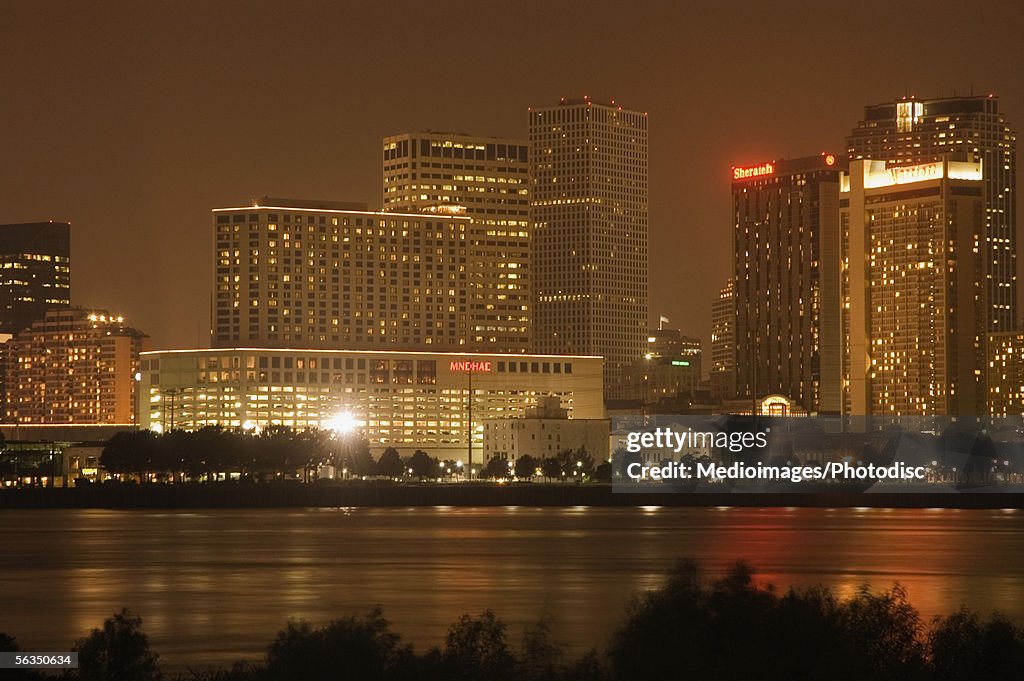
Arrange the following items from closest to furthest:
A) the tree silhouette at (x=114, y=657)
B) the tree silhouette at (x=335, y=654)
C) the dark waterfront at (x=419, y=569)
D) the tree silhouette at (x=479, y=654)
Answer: the tree silhouette at (x=335, y=654), the tree silhouette at (x=479, y=654), the tree silhouette at (x=114, y=657), the dark waterfront at (x=419, y=569)

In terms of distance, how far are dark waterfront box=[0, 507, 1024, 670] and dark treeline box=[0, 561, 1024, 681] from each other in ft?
60.2

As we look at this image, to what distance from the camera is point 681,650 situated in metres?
41.3

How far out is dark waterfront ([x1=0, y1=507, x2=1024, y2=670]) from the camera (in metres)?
73.2

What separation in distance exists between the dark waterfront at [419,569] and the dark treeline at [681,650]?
60.2 ft

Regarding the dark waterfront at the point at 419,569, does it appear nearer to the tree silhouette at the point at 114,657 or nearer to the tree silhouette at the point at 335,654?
the tree silhouette at the point at 114,657

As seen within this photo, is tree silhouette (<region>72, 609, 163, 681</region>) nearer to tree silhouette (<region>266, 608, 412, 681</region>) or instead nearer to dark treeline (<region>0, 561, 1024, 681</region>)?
dark treeline (<region>0, 561, 1024, 681</region>)

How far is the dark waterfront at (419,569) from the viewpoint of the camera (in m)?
73.2

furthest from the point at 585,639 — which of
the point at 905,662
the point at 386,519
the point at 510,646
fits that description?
the point at 386,519

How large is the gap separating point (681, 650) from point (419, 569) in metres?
61.5

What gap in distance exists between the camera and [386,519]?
179 meters

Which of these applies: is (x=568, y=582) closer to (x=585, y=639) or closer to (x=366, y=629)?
(x=585, y=639)

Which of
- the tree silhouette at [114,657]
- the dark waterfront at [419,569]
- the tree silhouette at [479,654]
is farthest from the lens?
the dark waterfront at [419,569]

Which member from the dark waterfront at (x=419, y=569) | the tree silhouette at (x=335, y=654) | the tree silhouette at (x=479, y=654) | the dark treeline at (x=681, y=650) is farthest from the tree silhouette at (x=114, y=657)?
the dark waterfront at (x=419, y=569)

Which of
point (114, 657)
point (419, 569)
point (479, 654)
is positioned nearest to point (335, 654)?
point (479, 654)
